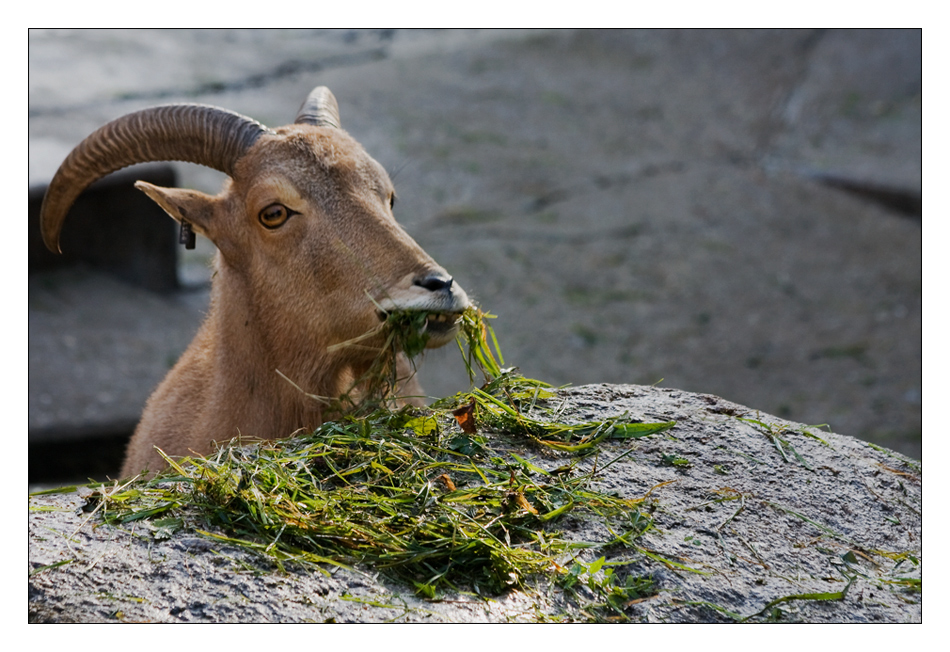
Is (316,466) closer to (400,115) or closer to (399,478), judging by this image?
(399,478)

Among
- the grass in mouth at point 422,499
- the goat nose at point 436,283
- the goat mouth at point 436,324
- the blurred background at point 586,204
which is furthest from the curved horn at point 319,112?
the blurred background at point 586,204

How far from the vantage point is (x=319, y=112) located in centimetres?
556

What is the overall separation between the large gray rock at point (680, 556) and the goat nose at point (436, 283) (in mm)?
801

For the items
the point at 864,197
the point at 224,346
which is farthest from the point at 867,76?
the point at 224,346

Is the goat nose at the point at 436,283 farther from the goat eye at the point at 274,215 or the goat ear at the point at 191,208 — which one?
the goat ear at the point at 191,208

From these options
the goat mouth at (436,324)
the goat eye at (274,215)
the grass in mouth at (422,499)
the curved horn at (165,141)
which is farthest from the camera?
the curved horn at (165,141)

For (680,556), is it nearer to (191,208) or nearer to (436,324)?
(436,324)

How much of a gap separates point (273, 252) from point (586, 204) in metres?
11.0

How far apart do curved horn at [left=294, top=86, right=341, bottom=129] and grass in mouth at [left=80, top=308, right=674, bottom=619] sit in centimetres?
202

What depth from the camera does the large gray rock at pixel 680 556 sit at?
293cm

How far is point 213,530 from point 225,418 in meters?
1.81

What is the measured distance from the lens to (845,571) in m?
3.36

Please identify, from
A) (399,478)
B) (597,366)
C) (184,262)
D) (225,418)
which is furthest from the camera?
(184,262)

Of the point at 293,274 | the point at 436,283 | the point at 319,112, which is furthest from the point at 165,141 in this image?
the point at 436,283
